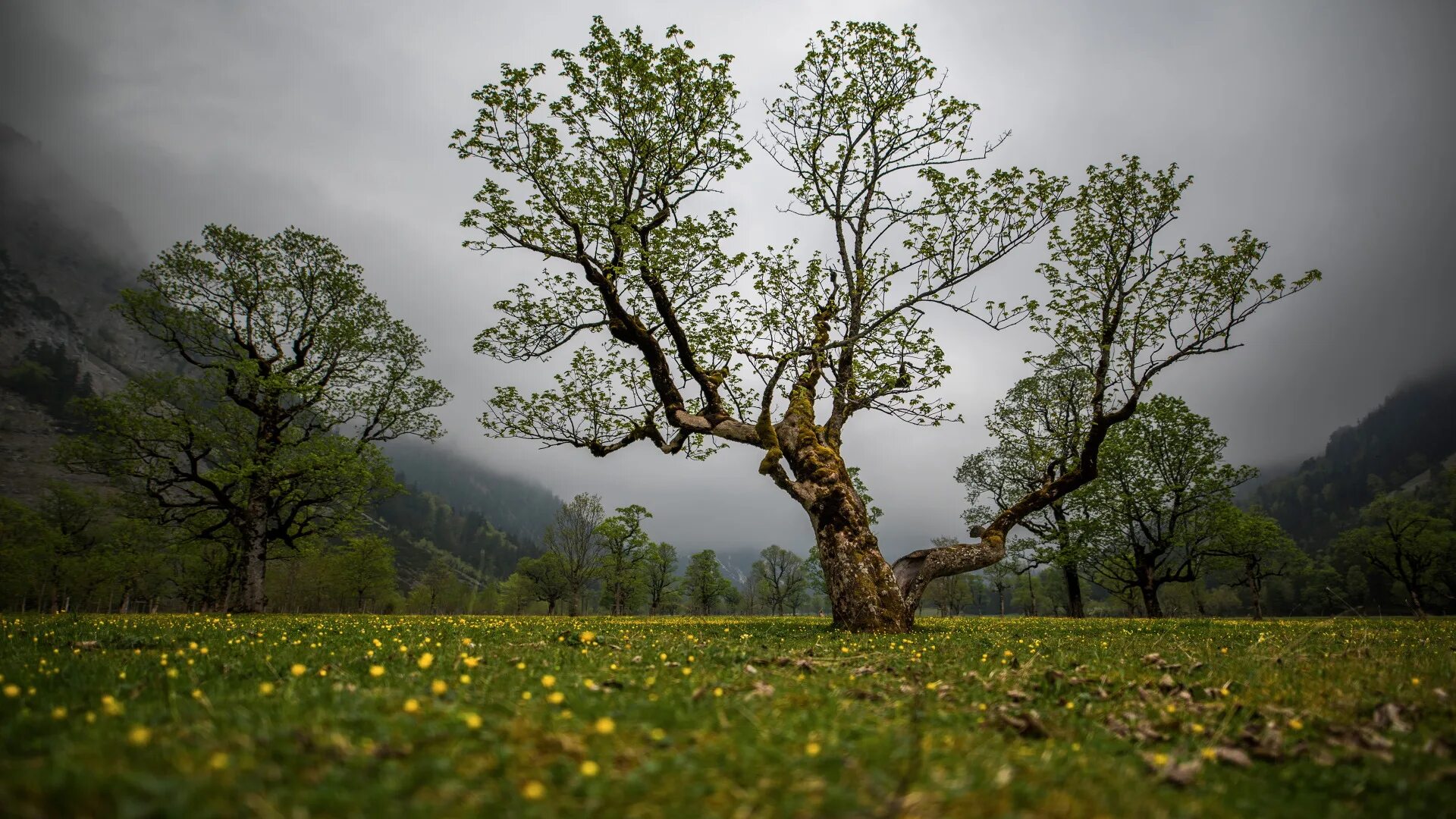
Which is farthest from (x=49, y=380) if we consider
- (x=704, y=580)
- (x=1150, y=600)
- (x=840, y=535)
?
(x=1150, y=600)

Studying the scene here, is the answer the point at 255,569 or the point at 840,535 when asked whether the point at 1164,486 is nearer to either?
the point at 840,535

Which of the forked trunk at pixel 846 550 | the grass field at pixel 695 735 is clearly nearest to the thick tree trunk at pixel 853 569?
the forked trunk at pixel 846 550

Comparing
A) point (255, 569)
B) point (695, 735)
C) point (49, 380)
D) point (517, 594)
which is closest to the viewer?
point (695, 735)

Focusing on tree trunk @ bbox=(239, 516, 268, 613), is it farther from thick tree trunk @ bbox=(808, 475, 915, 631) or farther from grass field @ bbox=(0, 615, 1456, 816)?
thick tree trunk @ bbox=(808, 475, 915, 631)

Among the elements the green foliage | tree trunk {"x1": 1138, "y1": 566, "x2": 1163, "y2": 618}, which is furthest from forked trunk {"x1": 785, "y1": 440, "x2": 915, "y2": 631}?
the green foliage

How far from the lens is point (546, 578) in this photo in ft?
299

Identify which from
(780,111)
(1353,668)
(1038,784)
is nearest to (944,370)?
(780,111)

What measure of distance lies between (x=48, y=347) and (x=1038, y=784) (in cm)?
28999

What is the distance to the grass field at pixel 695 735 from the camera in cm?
260

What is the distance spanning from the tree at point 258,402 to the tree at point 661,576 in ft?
159

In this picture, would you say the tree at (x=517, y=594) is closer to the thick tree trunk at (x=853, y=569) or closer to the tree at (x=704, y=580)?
the tree at (x=704, y=580)

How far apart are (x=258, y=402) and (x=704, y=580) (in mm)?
74688

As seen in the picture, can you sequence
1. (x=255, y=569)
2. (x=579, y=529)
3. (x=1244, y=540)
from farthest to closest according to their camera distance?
1. (x=579, y=529)
2. (x=1244, y=540)
3. (x=255, y=569)

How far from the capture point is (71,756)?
9.20 ft
